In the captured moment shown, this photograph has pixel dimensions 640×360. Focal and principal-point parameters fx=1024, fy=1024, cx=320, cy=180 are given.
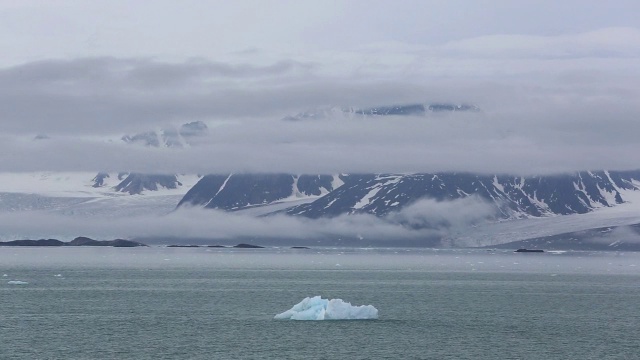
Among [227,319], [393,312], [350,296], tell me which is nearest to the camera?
[227,319]

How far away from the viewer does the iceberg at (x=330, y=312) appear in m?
90.3

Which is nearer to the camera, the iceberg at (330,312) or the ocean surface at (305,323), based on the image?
the ocean surface at (305,323)

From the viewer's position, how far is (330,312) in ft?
298

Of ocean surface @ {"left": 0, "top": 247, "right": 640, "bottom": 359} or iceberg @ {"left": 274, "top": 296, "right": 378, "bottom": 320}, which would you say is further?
iceberg @ {"left": 274, "top": 296, "right": 378, "bottom": 320}

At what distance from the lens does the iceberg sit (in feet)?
296

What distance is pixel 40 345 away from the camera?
71812 mm

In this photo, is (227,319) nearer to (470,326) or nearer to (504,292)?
(470,326)

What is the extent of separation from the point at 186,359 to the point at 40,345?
40.2 feet

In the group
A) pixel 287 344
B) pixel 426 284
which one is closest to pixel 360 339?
pixel 287 344

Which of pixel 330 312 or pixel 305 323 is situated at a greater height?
pixel 330 312

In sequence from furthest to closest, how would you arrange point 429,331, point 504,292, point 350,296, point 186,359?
point 504,292 < point 350,296 < point 429,331 < point 186,359

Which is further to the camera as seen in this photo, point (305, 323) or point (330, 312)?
point (330, 312)

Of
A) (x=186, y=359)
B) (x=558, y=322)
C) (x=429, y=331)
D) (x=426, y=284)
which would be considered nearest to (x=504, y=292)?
(x=426, y=284)

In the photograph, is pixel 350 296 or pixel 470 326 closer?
pixel 470 326
